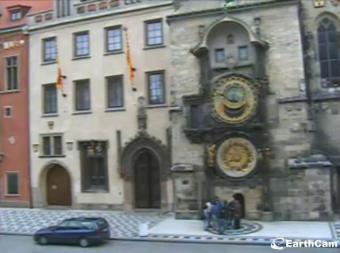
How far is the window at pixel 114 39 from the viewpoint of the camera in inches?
1301

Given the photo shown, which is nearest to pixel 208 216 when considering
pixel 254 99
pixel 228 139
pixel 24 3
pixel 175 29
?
pixel 228 139

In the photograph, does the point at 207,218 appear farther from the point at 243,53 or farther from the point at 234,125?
the point at 243,53

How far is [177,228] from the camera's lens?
84.4ft

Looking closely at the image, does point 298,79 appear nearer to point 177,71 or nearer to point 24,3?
point 177,71

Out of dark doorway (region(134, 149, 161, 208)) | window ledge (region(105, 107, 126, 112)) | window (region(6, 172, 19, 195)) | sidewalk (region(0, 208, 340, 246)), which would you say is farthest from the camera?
window (region(6, 172, 19, 195))

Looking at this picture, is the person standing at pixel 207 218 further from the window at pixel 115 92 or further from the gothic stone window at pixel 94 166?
the window at pixel 115 92

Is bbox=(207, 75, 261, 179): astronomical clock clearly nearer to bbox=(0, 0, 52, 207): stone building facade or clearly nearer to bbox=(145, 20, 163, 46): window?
bbox=(145, 20, 163, 46): window

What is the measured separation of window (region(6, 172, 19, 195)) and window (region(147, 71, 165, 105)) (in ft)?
36.6

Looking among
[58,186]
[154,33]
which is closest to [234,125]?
[154,33]

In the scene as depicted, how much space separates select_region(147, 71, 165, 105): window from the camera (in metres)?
31.7

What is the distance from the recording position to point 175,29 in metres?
29.5

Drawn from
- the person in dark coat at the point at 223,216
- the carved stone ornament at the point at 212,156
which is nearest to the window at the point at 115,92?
the carved stone ornament at the point at 212,156

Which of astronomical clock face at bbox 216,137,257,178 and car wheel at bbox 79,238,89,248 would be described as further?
astronomical clock face at bbox 216,137,257,178
